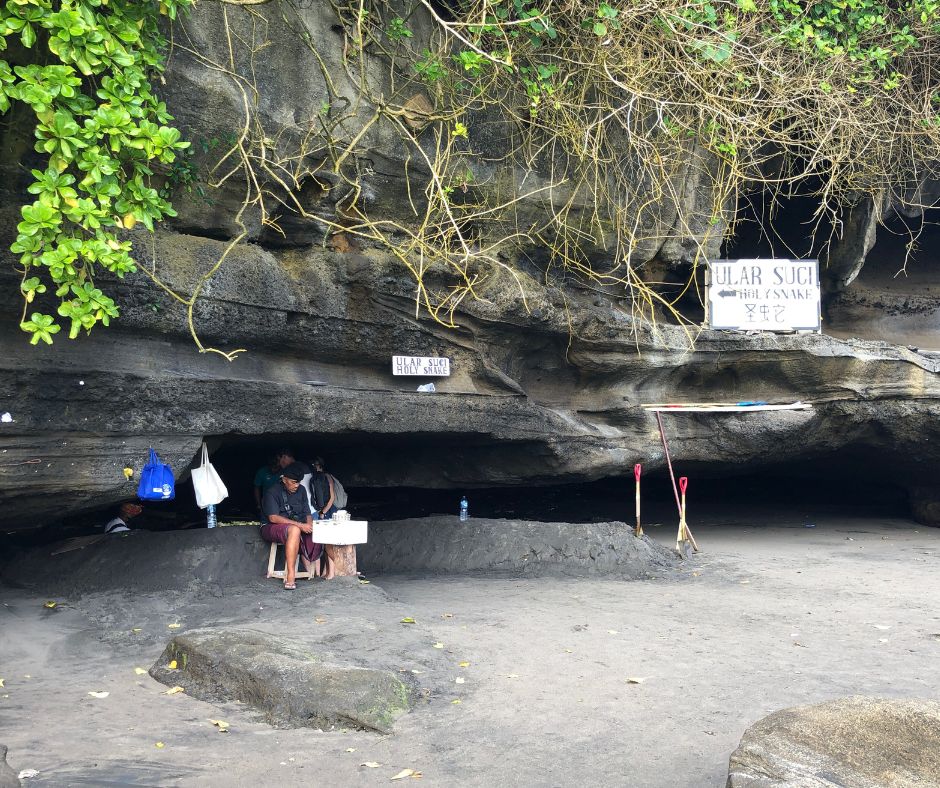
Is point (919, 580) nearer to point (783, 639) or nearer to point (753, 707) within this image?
point (783, 639)

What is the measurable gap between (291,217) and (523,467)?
417 centimetres

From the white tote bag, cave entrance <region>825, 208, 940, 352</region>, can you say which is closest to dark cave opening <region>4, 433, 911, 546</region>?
the white tote bag

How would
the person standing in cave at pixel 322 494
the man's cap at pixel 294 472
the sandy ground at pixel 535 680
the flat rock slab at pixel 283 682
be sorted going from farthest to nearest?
the person standing in cave at pixel 322 494
the man's cap at pixel 294 472
the flat rock slab at pixel 283 682
the sandy ground at pixel 535 680

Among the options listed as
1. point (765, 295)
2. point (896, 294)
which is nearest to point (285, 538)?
point (765, 295)

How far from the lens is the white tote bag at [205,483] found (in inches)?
303

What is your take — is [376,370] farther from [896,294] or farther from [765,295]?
[896,294]

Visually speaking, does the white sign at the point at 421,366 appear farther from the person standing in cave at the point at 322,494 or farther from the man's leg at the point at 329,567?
the man's leg at the point at 329,567

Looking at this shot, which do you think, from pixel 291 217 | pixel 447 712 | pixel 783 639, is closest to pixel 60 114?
pixel 291 217

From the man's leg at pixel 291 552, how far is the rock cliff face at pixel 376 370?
893 mm

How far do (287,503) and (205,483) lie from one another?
788mm

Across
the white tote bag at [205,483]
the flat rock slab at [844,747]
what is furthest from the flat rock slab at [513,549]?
the flat rock slab at [844,747]

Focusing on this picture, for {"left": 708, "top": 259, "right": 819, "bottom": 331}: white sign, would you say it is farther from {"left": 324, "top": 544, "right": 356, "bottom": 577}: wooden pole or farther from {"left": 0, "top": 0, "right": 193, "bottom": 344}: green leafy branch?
{"left": 0, "top": 0, "right": 193, "bottom": 344}: green leafy branch

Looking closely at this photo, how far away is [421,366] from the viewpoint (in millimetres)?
8969

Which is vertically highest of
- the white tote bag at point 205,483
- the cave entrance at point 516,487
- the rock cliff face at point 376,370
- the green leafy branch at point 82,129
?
the green leafy branch at point 82,129
